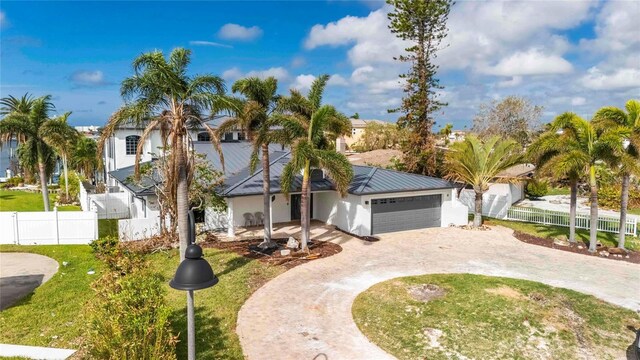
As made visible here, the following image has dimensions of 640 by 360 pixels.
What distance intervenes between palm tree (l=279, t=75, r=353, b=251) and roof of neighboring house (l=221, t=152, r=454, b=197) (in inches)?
172

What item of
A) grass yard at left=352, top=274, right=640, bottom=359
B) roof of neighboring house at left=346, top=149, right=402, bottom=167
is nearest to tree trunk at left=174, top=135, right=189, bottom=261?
grass yard at left=352, top=274, right=640, bottom=359

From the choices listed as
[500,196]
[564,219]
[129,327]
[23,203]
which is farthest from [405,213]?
[23,203]

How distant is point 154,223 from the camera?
1981 centimetres

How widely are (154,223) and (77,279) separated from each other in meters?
5.38

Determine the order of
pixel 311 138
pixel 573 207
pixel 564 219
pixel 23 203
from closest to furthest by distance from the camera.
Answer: pixel 311 138, pixel 573 207, pixel 564 219, pixel 23 203

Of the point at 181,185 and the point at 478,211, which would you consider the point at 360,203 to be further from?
the point at 181,185

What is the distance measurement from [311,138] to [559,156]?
Result: 10875 mm

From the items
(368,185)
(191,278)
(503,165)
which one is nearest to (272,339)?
(191,278)

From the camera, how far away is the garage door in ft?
74.4

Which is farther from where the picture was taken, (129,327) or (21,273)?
(21,273)

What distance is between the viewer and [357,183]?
909 inches

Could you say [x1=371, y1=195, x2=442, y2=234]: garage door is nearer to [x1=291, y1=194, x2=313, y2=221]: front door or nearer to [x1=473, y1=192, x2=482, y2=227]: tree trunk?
[x1=473, y1=192, x2=482, y2=227]: tree trunk

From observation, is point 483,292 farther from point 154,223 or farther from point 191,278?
point 154,223

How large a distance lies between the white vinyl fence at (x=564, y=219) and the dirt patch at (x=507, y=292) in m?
13.4
